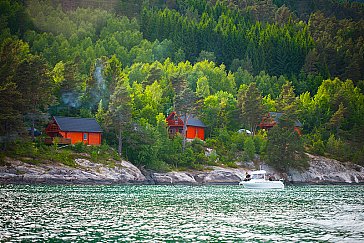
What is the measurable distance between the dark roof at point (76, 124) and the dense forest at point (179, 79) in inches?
72.7

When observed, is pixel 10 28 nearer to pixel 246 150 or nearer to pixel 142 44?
pixel 142 44

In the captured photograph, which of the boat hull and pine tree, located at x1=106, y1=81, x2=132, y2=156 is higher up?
pine tree, located at x1=106, y1=81, x2=132, y2=156

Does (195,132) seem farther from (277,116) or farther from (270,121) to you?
(277,116)

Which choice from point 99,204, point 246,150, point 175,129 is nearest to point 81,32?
point 175,129

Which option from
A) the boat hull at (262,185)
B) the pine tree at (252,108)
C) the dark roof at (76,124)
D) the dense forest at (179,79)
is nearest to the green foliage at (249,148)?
the dense forest at (179,79)

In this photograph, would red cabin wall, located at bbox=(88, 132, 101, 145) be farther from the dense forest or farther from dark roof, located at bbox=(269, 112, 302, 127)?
dark roof, located at bbox=(269, 112, 302, 127)

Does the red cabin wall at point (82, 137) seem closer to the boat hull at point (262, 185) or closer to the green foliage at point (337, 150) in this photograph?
the boat hull at point (262, 185)

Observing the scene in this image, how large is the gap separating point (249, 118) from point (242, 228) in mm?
70157

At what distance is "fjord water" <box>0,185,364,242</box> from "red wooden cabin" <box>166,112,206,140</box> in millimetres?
45757

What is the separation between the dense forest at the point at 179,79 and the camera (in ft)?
276

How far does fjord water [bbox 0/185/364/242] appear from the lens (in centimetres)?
3019

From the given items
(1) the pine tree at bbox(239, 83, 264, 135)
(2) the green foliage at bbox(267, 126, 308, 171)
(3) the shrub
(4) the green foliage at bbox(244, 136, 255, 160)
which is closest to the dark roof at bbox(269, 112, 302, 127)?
(1) the pine tree at bbox(239, 83, 264, 135)

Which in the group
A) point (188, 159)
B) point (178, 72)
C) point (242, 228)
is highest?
point (178, 72)

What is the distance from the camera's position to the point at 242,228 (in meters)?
33.4
